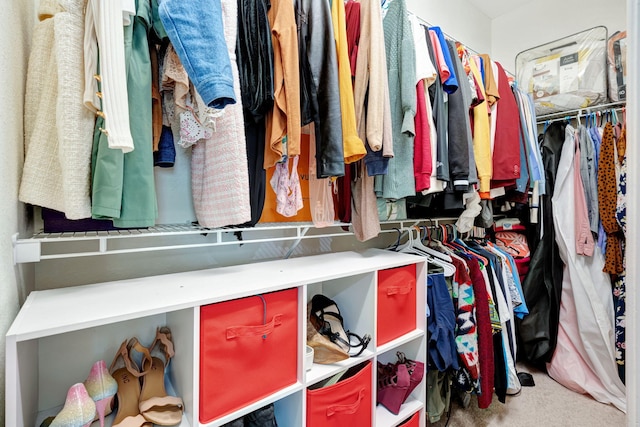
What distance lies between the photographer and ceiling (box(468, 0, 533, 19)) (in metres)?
2.35

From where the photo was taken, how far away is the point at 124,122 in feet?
2.15

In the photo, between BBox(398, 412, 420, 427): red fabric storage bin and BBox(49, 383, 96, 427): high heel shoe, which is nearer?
BBox(49, 383, 96, 427): high heel shoe

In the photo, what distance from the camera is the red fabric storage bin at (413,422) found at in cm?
127

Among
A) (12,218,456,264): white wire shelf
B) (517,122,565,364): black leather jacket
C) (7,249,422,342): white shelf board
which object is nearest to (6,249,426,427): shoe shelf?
(7,249,422,342): white shelf board

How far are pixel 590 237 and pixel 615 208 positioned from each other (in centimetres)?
22

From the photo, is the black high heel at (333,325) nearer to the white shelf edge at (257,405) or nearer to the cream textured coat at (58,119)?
the white shelf edge at (257,405)

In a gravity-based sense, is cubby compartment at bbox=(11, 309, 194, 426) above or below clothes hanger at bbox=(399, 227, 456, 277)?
below

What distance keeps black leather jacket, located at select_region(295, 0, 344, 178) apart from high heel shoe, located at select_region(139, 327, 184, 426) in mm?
737

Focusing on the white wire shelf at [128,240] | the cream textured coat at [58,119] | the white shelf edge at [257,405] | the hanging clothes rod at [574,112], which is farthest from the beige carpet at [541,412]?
the cream textured coat at [58,119]

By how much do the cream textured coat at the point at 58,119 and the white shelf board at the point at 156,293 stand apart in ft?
0.73

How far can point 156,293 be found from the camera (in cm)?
81

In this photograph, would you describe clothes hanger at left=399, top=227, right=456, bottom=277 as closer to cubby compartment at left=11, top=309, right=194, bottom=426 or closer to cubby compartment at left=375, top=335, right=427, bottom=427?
cubby compartment at left=375, top=335, right=427, bottom=427

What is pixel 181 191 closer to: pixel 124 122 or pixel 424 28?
pixel 124 122

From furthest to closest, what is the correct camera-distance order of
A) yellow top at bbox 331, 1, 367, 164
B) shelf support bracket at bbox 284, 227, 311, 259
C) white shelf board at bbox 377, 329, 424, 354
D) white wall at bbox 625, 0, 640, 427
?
shelf support bracket at bbox 284, 227, 311, 259
white shelf board at bbox 377, 329, 424, 354
yellow top at bbox 331, 1, 367, 164
white wall at bbox 625, 0, 640, 427
